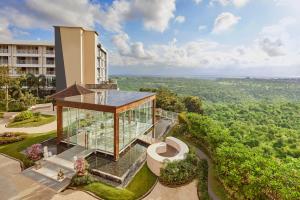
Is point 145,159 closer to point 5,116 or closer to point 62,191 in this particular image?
point 62,191

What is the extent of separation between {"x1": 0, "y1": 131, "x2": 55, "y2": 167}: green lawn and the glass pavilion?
2.94m

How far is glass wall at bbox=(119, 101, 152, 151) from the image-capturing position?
16453 mm

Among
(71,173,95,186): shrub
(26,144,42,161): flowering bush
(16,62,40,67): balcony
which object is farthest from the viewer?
(16,62,40,67): balcony

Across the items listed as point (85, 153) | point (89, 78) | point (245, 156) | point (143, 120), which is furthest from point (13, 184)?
point (89, 78)

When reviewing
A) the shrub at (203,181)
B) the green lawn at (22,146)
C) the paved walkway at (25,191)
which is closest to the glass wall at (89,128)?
the green lawn at (22,146)

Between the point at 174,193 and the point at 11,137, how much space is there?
652 inches

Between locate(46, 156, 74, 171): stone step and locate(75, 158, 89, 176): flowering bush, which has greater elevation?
locate(75, 158, 89, 176): flowering bush

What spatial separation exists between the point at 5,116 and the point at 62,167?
21.5 m

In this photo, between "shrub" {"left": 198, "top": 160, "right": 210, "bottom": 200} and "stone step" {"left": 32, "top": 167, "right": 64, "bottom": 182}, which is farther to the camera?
"stone step" {"left": 32, "top": 167, "right": 64, "bottom": 182}

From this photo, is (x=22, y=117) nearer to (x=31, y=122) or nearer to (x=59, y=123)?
(x=31, y=122)

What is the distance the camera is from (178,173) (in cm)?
1300

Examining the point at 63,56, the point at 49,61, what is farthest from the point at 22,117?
the point at 49,61

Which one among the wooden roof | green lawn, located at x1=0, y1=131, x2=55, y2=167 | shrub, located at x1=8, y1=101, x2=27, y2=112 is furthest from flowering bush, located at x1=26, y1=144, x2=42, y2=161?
shrub, located at x1=8, y1=101, x2=27, y2=112

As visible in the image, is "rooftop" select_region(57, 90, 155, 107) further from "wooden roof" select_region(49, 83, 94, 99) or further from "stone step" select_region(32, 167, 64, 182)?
"stone step" select_region(32, 167, 64, 182)
